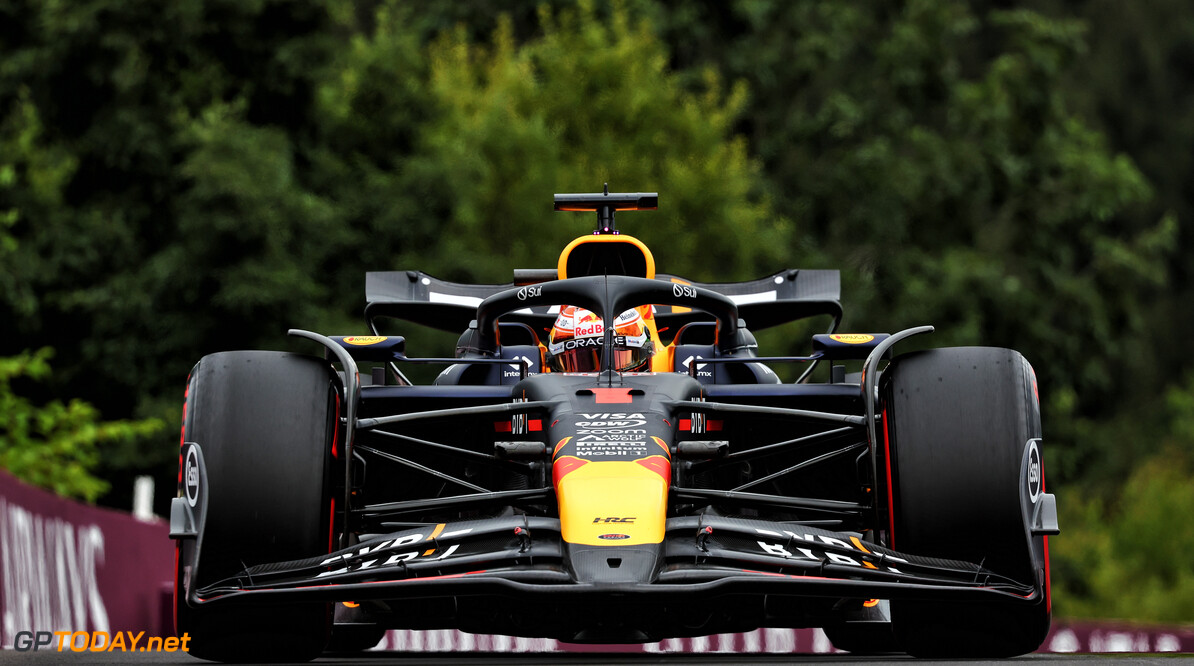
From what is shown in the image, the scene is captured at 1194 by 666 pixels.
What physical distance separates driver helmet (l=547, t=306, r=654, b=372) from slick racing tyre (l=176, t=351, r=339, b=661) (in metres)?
1.62

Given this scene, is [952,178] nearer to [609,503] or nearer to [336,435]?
[336,435]

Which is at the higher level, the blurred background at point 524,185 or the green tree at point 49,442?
the blurred background at point 524,185

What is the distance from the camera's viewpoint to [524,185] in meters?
30.8

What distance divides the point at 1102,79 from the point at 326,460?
51.1 m

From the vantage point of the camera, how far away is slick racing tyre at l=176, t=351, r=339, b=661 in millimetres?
6297

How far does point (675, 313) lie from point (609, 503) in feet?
14.8

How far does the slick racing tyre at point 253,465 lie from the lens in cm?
630

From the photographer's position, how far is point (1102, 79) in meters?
54.2

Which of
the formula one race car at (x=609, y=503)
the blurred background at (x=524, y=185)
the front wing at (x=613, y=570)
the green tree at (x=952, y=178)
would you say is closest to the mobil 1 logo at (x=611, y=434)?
the formula one race car at (x=609, y=503)

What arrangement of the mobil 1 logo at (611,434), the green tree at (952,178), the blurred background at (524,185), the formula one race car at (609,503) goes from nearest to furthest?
the formula one race car at (609,503) → the mobil 1 logo at (611,434) → the blurred background at (524,185) → the green tree at (952,178)

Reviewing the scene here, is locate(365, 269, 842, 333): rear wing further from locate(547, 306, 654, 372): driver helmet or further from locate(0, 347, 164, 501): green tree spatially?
locate(0, 347, 164, 501): green tree

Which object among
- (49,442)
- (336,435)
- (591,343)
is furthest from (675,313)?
(49,442)

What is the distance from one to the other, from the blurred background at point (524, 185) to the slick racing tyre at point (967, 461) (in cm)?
1318

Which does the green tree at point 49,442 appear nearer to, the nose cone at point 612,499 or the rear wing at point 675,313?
the rear wing at point 675,313
